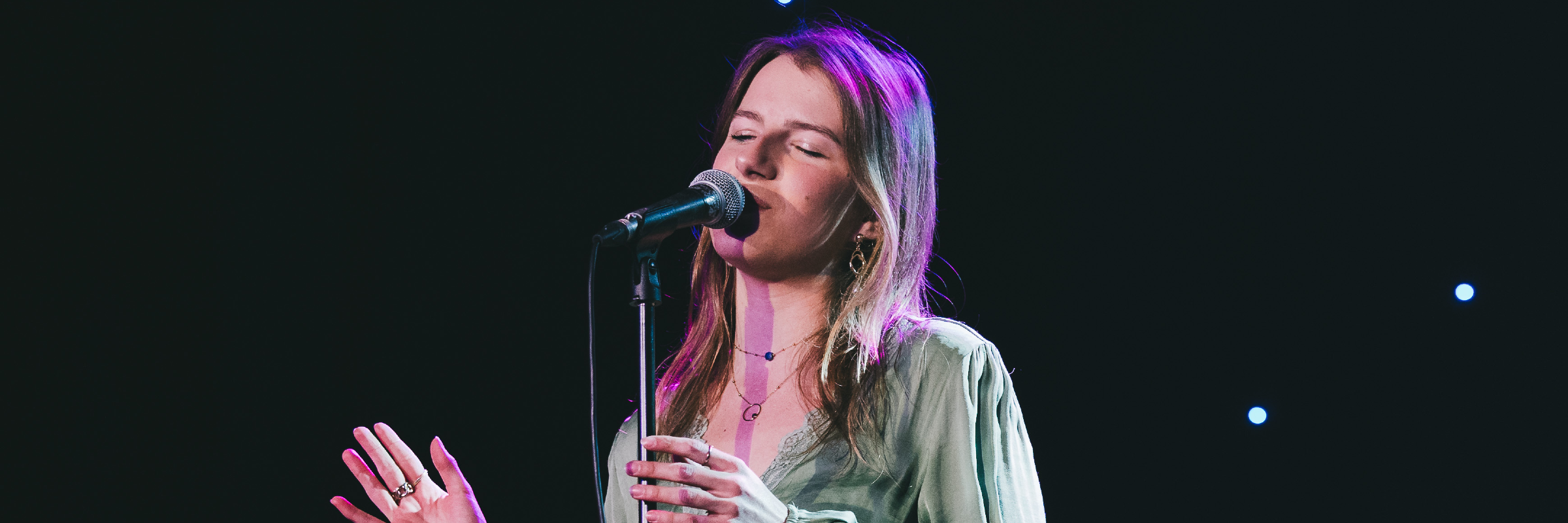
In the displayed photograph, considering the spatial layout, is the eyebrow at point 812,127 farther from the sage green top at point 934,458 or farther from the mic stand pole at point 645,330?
the mic stand pole at point 645,330

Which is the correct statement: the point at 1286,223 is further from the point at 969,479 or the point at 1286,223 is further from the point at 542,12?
the point at 542,12

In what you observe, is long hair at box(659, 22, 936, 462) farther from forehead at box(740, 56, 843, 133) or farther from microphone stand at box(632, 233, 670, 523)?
microphone stand at box(632, 233, 670, 523)

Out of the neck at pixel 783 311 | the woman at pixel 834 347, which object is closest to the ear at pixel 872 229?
the woman at pixel 834 347

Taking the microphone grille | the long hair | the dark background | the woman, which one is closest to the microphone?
the microphone grille

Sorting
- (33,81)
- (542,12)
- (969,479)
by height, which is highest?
(542,12)

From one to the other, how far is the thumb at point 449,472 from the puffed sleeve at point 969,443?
70 centimetres

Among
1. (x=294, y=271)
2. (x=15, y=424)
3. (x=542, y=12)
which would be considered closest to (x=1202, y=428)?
(x=542, y=12)

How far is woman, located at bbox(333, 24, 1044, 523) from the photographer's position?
1477 millimetres

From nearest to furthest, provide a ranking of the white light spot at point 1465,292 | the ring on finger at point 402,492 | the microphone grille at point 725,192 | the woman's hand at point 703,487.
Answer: the woman's hand at point 703,487
the microphone grille at point 725,192
the ring on finger at point 402,492
the white light spot at point 1465,292

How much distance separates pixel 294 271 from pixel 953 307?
1590 millimetres

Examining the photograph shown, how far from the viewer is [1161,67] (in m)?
2.14

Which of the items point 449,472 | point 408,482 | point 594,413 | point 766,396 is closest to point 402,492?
point 408,482

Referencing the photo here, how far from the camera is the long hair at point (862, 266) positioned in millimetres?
1565

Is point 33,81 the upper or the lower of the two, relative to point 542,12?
lower
